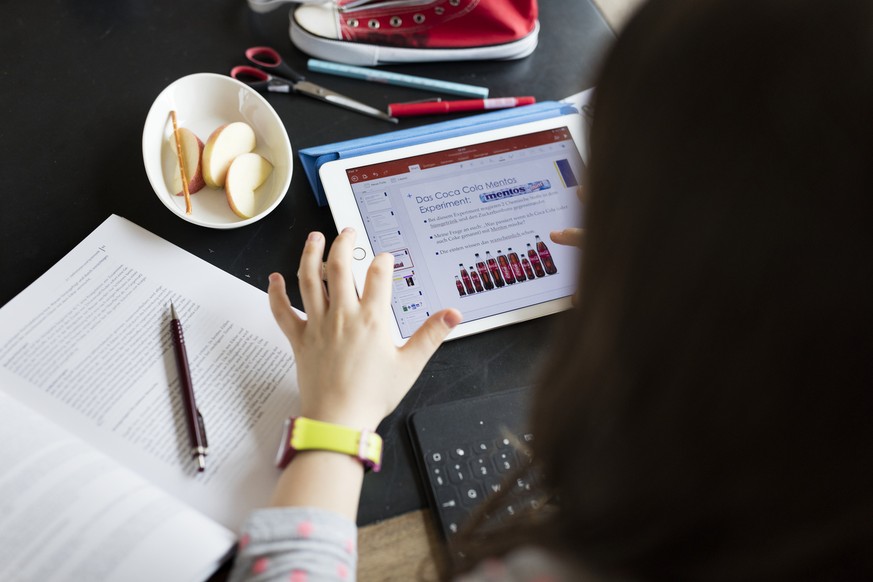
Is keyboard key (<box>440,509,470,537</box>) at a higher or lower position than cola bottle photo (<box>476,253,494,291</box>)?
lower

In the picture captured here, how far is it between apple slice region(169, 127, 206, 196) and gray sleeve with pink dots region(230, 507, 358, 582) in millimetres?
337

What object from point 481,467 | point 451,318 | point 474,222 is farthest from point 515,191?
point 481,467

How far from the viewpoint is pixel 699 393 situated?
0.99ft

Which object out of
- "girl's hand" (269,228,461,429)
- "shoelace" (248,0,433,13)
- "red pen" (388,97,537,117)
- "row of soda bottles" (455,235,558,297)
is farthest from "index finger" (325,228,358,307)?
"shoelace" (248,0,433,13)

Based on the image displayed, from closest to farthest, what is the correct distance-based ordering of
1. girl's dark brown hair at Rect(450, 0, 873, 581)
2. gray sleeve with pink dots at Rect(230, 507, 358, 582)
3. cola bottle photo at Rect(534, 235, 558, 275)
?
girl's dark brown hair at Rect(450, 0, 873, 581), gray sleeve with pink dots at Rect(230, 507, 358, 582), cola bottle photo at Rect(534, 235, 558, 275)

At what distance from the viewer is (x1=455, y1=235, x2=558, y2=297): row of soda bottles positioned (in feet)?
2.15

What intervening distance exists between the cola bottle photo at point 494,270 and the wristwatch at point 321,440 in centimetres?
21

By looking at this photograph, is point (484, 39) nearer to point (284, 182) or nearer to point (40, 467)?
point (284, 182)

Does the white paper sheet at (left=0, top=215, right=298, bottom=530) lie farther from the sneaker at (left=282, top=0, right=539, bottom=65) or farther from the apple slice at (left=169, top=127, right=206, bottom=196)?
the sneaker at (left=282, top=0, right=539, bottom=65)

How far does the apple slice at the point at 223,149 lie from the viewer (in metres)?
0.66

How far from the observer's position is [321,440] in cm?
53

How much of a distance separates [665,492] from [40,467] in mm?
446

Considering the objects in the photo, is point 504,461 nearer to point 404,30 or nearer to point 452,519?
point 452,519

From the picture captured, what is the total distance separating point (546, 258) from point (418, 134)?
19 cm
